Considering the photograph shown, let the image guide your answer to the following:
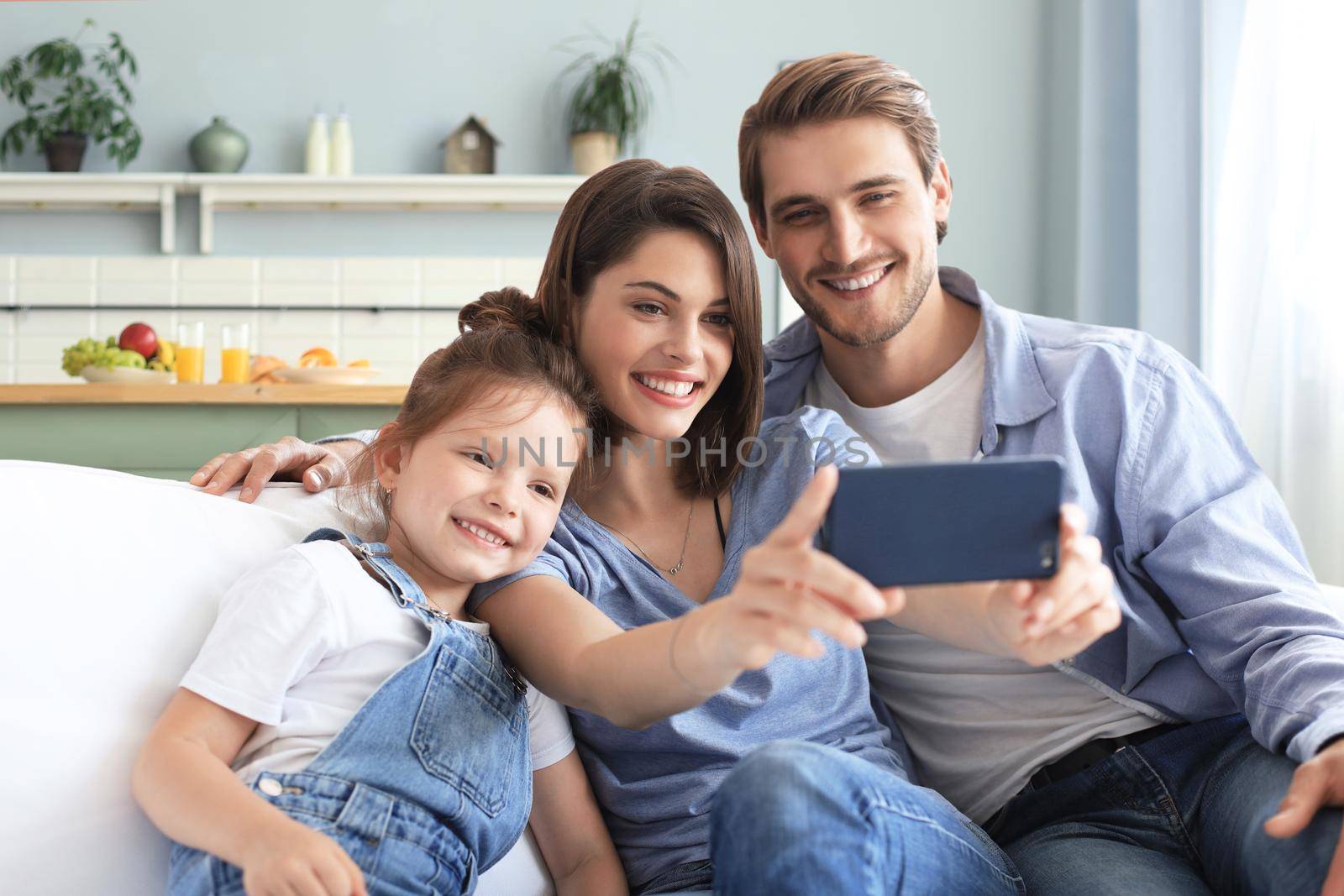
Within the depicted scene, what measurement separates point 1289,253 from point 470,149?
2.74m

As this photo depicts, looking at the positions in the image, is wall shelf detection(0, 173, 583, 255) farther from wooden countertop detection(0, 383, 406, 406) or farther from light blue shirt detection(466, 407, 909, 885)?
light blue shirt detection(466, 407, 909, 885)

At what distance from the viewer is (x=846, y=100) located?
1.58m

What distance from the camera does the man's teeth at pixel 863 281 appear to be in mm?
1599

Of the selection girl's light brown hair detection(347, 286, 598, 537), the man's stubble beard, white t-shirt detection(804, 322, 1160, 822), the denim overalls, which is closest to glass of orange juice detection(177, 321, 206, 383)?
girl's light brown hair detection(347, 286, 598, 537)

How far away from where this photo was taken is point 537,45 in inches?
169

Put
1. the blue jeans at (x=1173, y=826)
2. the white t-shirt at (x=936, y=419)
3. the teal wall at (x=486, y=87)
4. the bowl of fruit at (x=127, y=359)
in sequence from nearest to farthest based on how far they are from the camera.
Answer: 1. the blue jeans at (x=1173, y=826)
2. the white t-shirt at (x=936, y=419)
3. the bowl of fruit at (x=127, y=359)
4. the teal wall at (x=486, y=87)

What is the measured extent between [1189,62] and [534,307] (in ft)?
7.92

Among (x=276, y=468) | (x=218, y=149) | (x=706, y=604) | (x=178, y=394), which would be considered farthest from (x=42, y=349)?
(x=706, y=604)

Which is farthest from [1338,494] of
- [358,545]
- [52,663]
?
[52,663]

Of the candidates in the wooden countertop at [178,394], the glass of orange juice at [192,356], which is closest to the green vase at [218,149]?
the glass of orange juice at [192,356]

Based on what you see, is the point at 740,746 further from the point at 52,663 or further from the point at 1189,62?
the point at 1189,62

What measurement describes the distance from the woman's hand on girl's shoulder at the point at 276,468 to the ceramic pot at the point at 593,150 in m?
2.81

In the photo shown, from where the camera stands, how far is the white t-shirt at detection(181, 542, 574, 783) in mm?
1009

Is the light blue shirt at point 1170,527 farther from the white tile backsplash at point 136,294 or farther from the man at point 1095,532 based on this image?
the white tile backsplash at point 136,294
